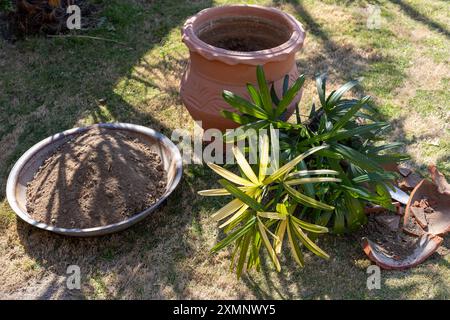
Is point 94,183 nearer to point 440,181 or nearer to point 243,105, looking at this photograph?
point 243,105

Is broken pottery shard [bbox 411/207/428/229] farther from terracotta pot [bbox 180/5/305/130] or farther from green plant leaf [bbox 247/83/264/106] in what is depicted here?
green plant leaf [bbox 247/83/264/106]

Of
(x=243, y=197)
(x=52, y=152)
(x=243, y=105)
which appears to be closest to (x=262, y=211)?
(x=243, y=197)

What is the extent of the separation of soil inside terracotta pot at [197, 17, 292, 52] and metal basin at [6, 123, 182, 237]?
0.89m

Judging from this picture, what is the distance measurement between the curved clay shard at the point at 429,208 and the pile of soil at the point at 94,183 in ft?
5.72

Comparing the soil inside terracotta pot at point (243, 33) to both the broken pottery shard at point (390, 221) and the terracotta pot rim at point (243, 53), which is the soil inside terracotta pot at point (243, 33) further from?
the broken pottery shard at point (390, 221)

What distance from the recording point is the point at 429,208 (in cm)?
337

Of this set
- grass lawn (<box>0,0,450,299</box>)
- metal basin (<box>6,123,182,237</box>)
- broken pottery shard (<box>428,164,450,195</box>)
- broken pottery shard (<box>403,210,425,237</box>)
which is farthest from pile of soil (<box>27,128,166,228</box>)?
broken pottery shard (<box>428,164,450,195</box>)

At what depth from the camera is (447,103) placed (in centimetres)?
450

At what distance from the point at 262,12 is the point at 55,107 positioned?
201 centimetres

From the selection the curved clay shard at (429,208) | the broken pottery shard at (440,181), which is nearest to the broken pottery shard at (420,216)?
the curved clay shard at (429,208)

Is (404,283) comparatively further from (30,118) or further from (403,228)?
(30,118)

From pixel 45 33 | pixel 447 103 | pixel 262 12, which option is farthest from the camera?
pixel 45 33

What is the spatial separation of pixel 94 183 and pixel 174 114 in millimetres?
1279

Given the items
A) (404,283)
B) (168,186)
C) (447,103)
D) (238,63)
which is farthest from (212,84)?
(447,103)
